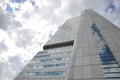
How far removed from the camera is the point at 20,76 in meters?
39.1

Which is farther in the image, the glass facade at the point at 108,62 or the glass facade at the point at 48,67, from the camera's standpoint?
the glass facade at the point at 48,67

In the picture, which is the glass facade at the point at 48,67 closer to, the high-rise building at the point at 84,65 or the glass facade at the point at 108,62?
the high-rise building at the point at 84,65

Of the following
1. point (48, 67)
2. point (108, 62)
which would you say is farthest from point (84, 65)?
point (48, 67)

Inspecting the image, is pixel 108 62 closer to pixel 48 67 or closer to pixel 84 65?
pixel 84 65

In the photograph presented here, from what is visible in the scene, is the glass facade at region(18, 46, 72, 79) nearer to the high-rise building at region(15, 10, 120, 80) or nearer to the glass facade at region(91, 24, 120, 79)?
the high-rise building at region(15, 10, 120, 80)

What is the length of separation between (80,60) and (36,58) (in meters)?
28.1

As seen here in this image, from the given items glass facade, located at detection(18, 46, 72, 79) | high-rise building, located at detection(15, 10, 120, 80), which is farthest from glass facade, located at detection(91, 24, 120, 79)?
glass facade, located at detection(18, 46, 72, 79)

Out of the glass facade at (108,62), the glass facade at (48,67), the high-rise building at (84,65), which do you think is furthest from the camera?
the glass facade at (48,67)

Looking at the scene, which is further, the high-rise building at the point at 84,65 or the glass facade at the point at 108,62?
the high-rise building at the point at 84,65

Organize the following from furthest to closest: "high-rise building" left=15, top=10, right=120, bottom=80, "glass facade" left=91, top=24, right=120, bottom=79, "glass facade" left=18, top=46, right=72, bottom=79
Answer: "glass facade" left=18, top=46, right=72, bottom=79
"high-rise building" left=15, top=10, right=120, bottom=80
"glass facade" left=91, top=24, right=120, bottom=79

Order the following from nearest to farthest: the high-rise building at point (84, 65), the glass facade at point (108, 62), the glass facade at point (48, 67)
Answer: the glass facade at point (108, 62) → the high-rise building at point (84, 65) → the glass facade at point (48, 67)

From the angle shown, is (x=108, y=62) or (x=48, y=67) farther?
(x=48, y=67)

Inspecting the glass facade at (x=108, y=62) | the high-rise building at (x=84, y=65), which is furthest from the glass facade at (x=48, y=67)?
the glass facade at (x=108, y=62)

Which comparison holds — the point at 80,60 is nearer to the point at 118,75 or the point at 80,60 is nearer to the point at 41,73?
the point at 118,75
